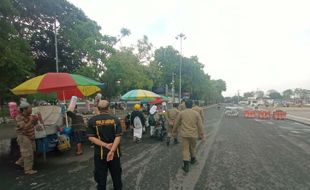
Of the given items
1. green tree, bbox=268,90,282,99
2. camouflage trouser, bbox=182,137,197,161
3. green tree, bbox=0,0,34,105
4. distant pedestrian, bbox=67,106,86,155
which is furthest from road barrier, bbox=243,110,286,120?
green tree, bbox=268,90,282,99

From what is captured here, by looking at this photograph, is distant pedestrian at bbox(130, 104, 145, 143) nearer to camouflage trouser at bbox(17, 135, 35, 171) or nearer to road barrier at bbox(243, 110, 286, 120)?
camouflage trouser at bbox(17, 135, 35, 171)

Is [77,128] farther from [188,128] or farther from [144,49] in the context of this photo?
[144,49]

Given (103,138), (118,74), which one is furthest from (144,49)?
(103,138)

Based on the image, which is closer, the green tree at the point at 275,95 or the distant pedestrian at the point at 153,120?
the distant pedestrian at the point at 153,120

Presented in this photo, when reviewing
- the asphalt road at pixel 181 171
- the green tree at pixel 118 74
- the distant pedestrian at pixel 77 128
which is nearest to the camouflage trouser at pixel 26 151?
the asphalt road at pixel 181 171

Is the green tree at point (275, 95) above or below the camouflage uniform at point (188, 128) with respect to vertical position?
above

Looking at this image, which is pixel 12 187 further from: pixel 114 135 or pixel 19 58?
pixel 19 58

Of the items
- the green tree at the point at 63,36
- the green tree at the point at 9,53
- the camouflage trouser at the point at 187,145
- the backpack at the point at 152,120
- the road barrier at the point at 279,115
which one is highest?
the green tree at the point at 63,36

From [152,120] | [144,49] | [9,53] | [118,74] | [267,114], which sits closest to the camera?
[152,120]

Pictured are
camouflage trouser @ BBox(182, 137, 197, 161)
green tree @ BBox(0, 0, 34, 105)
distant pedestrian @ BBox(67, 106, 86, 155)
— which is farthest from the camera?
green tree @ BBox(0, 0, 34, 105)

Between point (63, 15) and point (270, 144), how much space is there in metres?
26.5

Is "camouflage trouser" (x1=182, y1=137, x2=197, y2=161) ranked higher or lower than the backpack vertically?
lower

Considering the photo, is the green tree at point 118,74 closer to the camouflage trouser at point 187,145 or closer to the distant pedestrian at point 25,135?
the distant pedestrian at point 25,135

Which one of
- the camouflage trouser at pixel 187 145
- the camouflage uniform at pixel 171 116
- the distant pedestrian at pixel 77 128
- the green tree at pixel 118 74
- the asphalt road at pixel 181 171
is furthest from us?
the green tree at pixel 118 74
